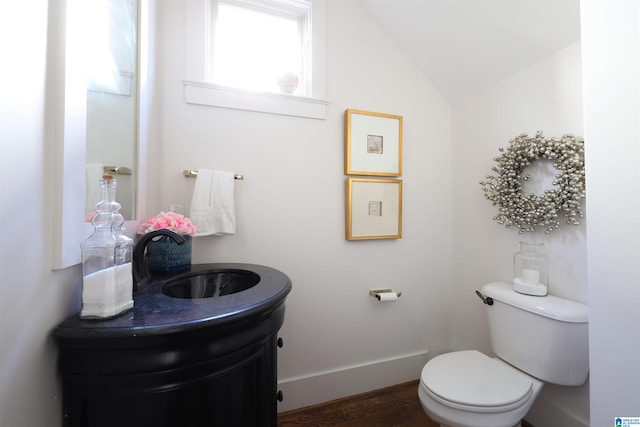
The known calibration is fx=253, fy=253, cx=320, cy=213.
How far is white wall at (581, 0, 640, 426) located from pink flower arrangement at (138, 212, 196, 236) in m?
1.37

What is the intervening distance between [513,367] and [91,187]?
Answer: 71.9 inches

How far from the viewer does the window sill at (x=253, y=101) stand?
4.31 feet

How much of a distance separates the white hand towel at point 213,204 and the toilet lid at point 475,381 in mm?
1163

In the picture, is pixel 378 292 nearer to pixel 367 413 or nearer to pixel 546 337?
pixel 367 413

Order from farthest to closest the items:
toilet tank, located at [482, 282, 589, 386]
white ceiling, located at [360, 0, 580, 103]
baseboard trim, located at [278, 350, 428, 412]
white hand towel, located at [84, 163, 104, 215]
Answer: baseboard trim, located at [278, 350, 428, 412], white ceiling, located at [360, 0, 580, 103], toilet tank, located at [482, 282, 589, 386], white hand towel, located at [84, 163, 104, 215]

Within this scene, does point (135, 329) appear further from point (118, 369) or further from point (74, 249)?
point (74, 249)

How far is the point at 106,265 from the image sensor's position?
62 centimetres

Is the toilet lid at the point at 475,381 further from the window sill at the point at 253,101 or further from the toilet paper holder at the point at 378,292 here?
the window sill at the point at 253,101

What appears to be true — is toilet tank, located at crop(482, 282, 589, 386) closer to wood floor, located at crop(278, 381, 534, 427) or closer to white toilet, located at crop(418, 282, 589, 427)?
white toilet, located at crop(418, 282, 589, 427)

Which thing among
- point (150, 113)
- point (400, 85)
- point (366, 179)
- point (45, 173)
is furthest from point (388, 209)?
point (45, 173)

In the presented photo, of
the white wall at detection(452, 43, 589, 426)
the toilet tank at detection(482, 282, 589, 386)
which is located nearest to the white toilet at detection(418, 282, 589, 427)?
the toilet tank at detection(482, 282, 589, 386)

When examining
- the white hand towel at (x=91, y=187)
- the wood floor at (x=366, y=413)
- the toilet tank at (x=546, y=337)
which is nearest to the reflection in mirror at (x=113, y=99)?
the white hand towel at (x=91, y=187)

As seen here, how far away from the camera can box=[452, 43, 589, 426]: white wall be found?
1.19 meters

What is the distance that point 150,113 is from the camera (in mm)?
1170
